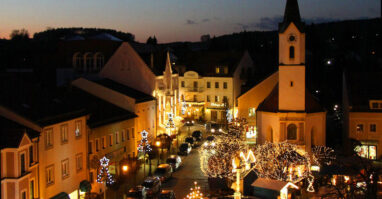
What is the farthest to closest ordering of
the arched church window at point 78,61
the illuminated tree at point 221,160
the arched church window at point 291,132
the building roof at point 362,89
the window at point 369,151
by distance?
the arched church window at point 78,61 < the building roof at point 362,89 < the window at point 369,151 < the arched church window at point 291,132 < the illuminated tree at point 221,160

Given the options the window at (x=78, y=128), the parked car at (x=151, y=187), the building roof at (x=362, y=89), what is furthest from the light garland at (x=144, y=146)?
the building roof at (x=362, y=89)

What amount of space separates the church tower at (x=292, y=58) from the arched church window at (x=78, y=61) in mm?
36402

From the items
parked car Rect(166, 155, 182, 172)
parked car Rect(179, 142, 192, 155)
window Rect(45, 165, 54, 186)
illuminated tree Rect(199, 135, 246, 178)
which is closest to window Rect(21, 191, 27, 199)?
window Rect(45, 165, 54, 186)

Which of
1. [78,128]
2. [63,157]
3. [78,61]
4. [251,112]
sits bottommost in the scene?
[63,157]

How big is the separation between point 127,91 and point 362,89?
29.6 metres

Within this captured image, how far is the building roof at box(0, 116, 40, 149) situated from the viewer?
30297 millimetres

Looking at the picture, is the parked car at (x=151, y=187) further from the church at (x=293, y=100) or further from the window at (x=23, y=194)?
the church at (x=293, y=100)

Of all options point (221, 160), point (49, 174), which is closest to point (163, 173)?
point (221, 160)

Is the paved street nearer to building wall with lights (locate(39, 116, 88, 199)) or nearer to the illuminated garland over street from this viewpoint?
the illuminated garland over street

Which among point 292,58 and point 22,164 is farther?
point 292,58

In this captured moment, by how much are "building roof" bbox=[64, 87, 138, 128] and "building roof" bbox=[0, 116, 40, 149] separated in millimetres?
8959

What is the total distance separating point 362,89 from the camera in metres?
57.8

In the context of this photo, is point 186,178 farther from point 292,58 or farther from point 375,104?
point 375,104

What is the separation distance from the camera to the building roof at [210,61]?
8325 centimetres
